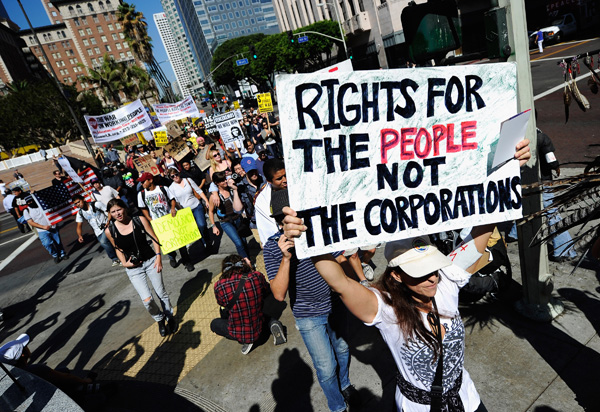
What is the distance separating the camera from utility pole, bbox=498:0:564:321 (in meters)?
2.86

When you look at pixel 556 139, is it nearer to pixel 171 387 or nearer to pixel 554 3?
pixel 171 387

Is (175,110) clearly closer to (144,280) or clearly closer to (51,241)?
(51,241)

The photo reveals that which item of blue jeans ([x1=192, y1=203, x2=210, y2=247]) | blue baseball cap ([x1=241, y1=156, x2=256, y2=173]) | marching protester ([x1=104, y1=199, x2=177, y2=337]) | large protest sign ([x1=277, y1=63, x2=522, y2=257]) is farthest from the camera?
blue baseball cap ([x1=241, y1=156, x2=256, y2=173])

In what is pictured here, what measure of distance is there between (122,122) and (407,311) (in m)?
13.2

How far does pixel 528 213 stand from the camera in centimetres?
323

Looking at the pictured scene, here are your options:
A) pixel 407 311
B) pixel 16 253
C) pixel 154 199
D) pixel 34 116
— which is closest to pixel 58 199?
pixel 154 199

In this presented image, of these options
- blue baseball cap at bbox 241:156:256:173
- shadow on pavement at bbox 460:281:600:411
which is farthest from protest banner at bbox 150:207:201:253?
shadow on pavement at bbox 460:281:600:411

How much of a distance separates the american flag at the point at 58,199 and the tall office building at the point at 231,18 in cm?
13877

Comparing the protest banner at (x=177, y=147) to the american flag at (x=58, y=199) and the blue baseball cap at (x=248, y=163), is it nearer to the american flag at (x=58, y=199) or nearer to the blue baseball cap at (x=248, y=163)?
the american flag at (x=58, y=199)

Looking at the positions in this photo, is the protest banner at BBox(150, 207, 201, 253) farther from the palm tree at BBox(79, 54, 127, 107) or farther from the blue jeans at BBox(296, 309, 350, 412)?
the palm tree at BBox(79, 54, 127, 107)

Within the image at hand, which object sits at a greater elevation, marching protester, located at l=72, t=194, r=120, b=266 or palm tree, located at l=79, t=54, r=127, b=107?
palm tree, located at l=79, t=54, r=127, b=107

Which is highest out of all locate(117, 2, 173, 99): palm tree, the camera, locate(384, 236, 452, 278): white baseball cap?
locate(117, 2, 173, 99): palm tree

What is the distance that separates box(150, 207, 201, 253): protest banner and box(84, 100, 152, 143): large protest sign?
24.6 ft

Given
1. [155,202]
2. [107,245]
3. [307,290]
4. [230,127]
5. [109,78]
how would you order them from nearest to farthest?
1. [307,290]
2. [155,202]
3. [107,245]
4. [230,127]
5. [109,78]
